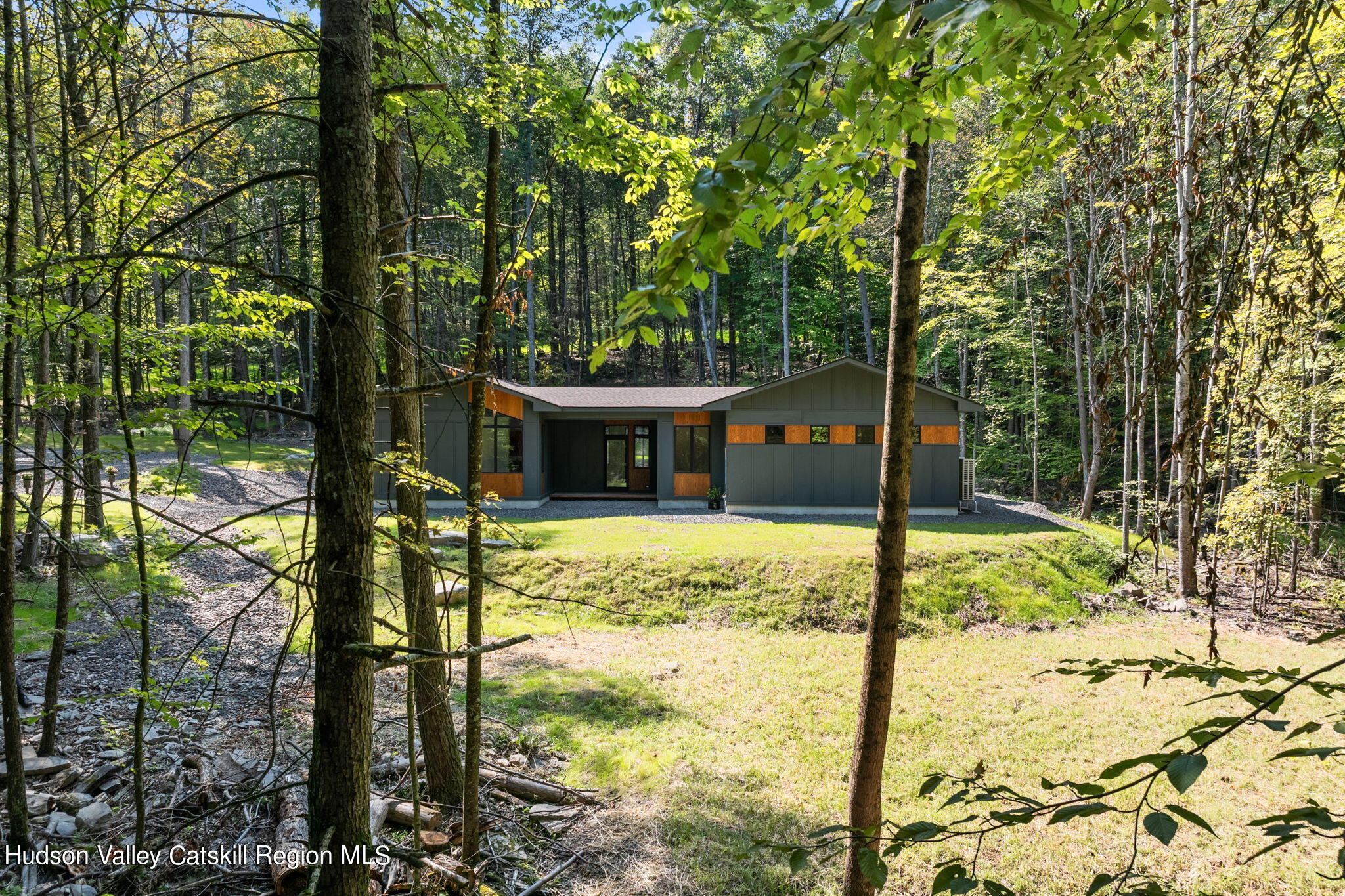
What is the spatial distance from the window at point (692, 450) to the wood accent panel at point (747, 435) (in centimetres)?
154

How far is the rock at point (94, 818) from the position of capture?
3246 millimetres

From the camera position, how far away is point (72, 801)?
341cm

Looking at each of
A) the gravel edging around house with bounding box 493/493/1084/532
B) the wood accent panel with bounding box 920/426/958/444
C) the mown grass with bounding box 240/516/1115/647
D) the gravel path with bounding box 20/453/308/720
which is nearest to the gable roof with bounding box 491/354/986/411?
the wood accent panel with bounding box 920/426/958/444

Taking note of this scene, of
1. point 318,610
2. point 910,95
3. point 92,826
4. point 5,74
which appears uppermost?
point 5,74

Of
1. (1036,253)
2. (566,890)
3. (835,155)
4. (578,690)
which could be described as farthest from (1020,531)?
(835,155)

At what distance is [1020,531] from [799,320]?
58.5 ft

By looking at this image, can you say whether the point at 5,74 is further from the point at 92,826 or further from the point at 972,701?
the point at 972,701

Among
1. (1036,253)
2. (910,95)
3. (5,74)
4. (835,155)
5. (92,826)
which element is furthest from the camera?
(1036,253)

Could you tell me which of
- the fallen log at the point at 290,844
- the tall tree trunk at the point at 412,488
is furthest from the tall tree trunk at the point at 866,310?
the fallen log at the point at 290,844

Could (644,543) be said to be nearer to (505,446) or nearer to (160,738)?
(505,446)

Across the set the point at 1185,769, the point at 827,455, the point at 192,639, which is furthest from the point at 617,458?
the point at 1185,769

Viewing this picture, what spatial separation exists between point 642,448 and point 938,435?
8.05m

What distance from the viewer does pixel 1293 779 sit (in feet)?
16.2

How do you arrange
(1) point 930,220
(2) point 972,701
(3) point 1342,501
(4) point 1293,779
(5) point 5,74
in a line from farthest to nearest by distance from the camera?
(1) point 930,220 → (3) point 1342,501 → (2) point 972,701 → (4) point 1293,779 → (5) point 5,74
